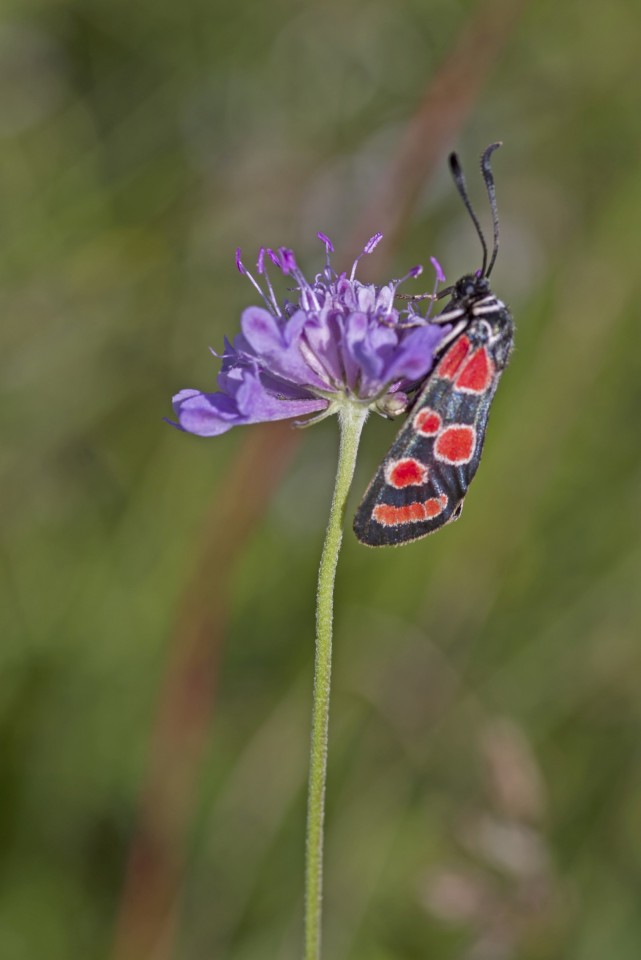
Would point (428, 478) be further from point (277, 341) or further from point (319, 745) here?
point (319, 745)

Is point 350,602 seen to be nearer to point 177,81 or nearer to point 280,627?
point 280,627

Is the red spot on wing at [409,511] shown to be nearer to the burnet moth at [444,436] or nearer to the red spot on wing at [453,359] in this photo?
the burnet moth at [444,436]

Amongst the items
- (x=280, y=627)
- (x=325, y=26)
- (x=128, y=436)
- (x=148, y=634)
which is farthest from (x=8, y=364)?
(x=325, y=26)

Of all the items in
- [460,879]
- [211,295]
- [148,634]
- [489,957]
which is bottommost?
[489,957]

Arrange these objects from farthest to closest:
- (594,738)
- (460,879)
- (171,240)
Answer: (171,240), (594,738), (460,879)

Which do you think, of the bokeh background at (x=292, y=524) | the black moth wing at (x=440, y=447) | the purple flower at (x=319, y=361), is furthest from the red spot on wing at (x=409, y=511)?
the bokeh background at (x=292, y=524)

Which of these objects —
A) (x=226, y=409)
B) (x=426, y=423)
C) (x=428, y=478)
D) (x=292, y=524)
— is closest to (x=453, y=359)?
(x=426, y=423)
